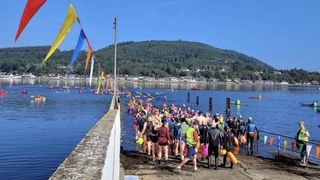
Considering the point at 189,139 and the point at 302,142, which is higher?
the point at 189,139

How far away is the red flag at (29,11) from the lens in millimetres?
6477

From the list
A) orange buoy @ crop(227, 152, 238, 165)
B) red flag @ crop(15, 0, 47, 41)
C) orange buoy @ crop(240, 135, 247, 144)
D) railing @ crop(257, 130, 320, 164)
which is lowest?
railing @ crop(257, 130, 320, 164)

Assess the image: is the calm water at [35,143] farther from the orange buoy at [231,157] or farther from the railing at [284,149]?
the railing at [284,149]

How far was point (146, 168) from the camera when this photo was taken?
14.7 metres

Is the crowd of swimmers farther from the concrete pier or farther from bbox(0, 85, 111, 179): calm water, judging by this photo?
the concrete pier

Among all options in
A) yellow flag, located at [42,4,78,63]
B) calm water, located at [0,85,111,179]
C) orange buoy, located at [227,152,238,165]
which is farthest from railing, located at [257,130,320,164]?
calm water, located at [0,85,111,179]

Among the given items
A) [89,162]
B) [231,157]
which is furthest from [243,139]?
[89,162]

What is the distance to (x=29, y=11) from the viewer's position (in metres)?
6.49

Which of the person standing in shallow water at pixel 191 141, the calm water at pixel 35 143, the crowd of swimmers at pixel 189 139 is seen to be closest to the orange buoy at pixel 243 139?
the crowd of swimmers at pixel 189 139

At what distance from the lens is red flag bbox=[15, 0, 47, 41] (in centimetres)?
648

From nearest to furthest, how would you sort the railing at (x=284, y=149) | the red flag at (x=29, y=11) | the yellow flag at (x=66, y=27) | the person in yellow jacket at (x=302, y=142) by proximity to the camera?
the red flag at (x=29, y=11) → the yellow flag at (x=66, y=27) → the person in yellow jacket at (x=302, y=142) → the railing at (x=284, y=149)

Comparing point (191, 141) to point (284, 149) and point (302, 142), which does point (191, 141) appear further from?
point (284, 149)

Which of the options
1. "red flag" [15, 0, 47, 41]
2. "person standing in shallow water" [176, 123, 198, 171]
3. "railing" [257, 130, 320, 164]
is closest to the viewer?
"red flag" [15, 0, 47, 41]

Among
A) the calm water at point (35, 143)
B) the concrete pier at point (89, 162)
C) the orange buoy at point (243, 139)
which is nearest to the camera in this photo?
the concrete pier at point (89, 162)
